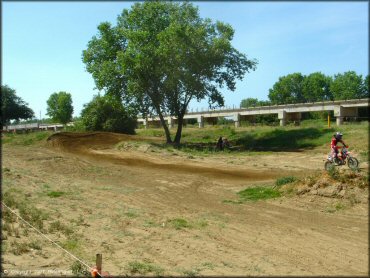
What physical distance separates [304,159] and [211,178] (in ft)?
34.1

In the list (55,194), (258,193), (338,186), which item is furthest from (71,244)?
(338,186)

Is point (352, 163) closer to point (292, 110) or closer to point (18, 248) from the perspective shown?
point (18, 248)

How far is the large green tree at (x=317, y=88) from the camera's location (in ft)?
388

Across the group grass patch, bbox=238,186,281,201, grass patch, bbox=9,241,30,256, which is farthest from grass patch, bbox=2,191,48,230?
grass patch, bbox=238,186,281,201

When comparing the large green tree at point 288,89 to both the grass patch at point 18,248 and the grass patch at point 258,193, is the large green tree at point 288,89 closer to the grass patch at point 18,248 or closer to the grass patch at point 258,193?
the grass patch at point 258,193

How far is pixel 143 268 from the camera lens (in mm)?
8078

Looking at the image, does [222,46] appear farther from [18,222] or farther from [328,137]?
[18,222]

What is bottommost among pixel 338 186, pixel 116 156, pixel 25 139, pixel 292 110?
pixel 116 156

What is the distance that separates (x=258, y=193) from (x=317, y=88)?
108 meters

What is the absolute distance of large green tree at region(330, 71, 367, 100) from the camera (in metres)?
97.4

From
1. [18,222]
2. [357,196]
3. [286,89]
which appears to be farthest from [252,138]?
[286,89]

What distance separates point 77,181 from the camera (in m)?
20.3

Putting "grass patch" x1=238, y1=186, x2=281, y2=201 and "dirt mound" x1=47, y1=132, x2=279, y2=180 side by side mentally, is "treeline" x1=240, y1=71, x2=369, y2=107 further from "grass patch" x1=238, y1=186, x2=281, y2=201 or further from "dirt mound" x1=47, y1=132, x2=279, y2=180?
"grass patch" x1=238, y1=186, x2=281, y2=201

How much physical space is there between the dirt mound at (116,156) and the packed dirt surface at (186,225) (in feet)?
1.02
